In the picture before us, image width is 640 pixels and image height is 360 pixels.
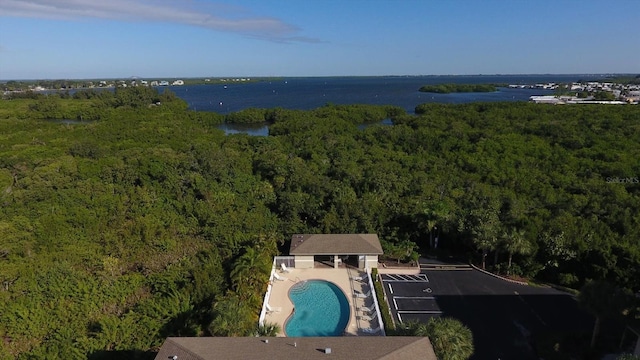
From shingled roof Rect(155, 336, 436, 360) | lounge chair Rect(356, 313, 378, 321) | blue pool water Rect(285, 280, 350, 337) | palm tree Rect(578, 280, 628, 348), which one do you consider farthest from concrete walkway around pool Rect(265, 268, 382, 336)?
palm tree Rect(578, 280, 628, 348)

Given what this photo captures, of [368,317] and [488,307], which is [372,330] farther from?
[488,307]

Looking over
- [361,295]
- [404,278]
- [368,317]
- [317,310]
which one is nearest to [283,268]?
[317,310]

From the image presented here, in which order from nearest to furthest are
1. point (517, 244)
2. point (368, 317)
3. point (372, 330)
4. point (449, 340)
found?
point (449, 340) → point (372, 330) → point (368, 317) → point (517, 244)

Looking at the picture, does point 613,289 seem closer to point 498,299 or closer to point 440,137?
point 498,299

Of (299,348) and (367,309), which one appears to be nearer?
(299,348)

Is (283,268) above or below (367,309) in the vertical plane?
above

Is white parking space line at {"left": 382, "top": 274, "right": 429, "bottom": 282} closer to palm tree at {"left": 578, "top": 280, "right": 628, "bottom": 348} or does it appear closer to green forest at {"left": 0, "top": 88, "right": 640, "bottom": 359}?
green forest at {"left": 0, "top": 88, "right": 640, "bottom": 359}

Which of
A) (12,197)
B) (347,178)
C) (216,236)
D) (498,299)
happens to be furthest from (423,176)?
(12,197)
